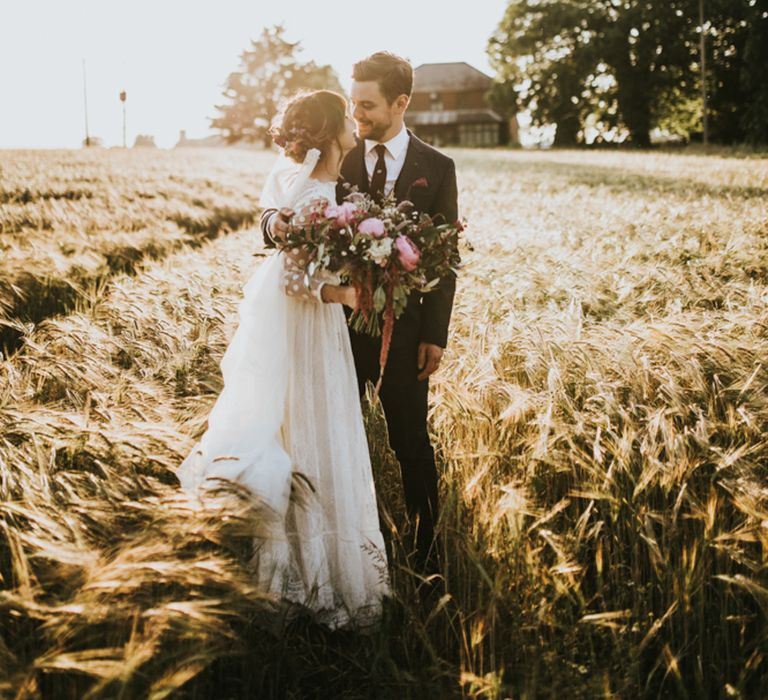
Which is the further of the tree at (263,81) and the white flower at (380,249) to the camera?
the tree at (263,81)

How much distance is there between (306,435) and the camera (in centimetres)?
284

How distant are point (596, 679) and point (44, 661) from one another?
1610 mm

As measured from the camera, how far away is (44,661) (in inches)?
71.0

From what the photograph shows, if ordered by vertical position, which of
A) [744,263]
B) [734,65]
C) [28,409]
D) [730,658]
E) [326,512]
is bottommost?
[730,658]

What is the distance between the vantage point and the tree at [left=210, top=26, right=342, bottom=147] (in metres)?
75.5

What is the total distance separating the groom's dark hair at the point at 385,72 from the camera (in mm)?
2973

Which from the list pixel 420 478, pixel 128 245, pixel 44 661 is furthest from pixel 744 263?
pixel 128 245

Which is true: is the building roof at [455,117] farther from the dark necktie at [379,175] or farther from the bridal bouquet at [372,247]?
the bridal bouquet at [372,247]

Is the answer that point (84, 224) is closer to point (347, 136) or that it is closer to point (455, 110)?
point (347, 136)

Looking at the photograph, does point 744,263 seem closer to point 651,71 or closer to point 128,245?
point 128,245

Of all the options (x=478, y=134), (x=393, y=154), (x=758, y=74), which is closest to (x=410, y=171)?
(x=393, y=154)

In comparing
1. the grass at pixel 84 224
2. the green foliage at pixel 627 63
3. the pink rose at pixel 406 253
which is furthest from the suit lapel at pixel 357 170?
the green foliage at pixel 627 63

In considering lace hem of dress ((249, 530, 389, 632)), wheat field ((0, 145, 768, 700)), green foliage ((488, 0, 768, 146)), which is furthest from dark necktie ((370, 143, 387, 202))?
green foliage ((488, 0, 768, 146))

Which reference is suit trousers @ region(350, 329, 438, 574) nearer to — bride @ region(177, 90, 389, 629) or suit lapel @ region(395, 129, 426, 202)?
bride @ region(177, 90, 389, 629)
